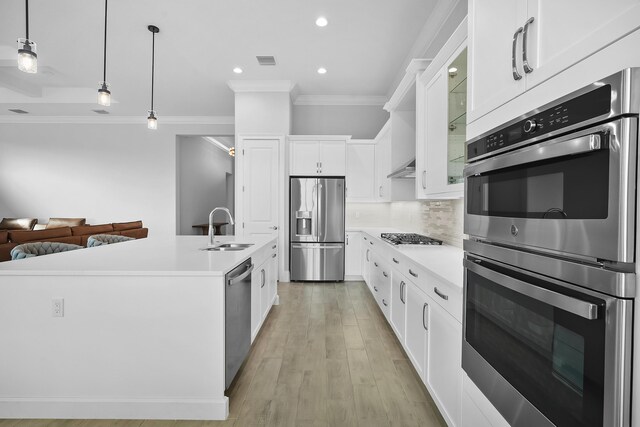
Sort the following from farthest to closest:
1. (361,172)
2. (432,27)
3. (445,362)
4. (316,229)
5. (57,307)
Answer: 1. (361,172)
2. (316,229)
3. (432,27)
4. (57,307)
5. (445,362)

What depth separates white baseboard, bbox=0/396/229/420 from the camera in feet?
5.90

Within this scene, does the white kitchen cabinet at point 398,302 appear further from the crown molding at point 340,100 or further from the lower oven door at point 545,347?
the crown molding at point 340,100

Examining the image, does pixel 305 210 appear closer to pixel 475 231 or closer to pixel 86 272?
pixel 86 272

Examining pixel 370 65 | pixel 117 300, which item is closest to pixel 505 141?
pixel 117 300

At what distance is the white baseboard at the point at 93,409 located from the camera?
180cm

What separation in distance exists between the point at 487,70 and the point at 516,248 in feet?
2.08

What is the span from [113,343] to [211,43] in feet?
11.9

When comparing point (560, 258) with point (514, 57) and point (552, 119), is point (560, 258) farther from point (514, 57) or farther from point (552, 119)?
point (514, 57)

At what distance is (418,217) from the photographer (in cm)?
409

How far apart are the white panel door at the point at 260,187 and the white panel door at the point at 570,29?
4.40 metres

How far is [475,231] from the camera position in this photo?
118 cm

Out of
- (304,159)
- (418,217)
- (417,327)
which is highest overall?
(304,159)

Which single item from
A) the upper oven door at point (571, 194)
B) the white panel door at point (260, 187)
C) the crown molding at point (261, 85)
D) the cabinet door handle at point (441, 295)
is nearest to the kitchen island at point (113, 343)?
the cabinet door handle at point (441, 295)

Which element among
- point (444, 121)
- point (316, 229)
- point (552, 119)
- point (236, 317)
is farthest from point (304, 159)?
point (552, 119)
